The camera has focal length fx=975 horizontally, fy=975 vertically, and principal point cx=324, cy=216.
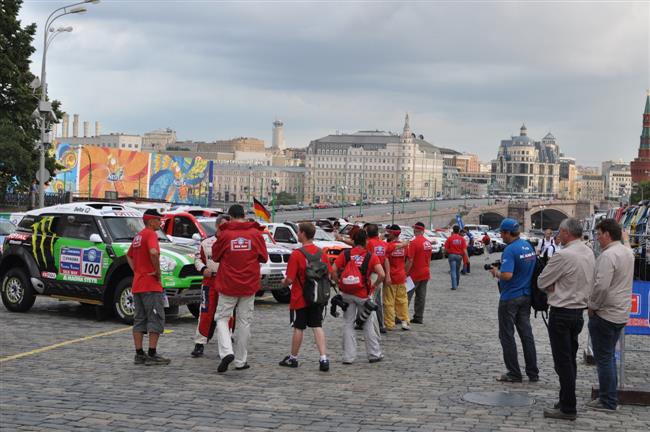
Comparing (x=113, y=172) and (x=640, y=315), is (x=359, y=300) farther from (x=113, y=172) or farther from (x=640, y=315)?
(x=113, y=172)

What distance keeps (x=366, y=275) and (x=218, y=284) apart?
2.06 metres

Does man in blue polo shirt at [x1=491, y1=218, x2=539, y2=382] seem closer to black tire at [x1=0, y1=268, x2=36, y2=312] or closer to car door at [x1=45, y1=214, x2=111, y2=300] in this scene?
car door at [x1=45, y1=214, x2=111, y2=300]

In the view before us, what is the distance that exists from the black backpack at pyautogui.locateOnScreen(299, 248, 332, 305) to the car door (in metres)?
5.07

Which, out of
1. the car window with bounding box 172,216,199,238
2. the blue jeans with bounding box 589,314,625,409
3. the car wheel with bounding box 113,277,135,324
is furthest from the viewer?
the car window with bounding box 172,216,199,238

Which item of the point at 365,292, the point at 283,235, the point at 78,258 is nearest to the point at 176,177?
the point at 283,235

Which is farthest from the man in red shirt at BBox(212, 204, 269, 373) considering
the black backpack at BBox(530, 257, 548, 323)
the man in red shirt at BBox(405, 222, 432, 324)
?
the man in red shirt at BBox(405, 222, 432, 324)

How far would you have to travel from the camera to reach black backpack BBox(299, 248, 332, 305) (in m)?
11.4

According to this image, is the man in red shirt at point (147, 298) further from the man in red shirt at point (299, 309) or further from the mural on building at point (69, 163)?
the mural on building at point (69, 163)

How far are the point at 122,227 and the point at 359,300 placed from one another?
548 centimetres

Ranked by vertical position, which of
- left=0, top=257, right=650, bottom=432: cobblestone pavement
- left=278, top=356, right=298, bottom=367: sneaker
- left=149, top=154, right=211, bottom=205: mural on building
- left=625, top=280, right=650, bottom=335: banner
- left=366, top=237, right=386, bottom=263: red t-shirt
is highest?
left=149, top=154, right=211, bottom=205: mural on building

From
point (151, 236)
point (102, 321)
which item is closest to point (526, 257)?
point (151, 236)

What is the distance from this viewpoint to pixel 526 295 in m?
10.9

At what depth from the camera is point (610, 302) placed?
920 centimetres

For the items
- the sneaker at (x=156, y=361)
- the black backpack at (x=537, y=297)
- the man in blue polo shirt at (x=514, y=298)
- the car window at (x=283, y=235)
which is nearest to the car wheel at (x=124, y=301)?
the sneaker at (x=156, y=361)
